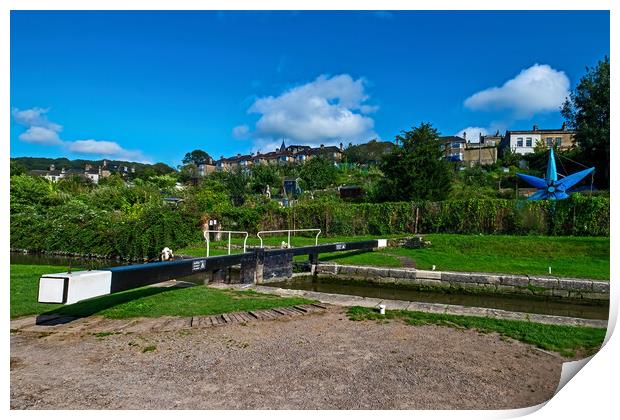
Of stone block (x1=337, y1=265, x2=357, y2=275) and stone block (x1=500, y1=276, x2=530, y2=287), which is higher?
stone block (x1=500, y1=276, x2=530, y2=287)

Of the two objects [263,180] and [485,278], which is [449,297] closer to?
[485,278]

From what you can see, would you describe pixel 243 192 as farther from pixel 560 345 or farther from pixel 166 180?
pixel 560 345

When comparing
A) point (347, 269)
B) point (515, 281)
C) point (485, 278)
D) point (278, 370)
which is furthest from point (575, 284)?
point (278, 370)

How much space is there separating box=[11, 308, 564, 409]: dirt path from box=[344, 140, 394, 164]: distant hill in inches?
2582

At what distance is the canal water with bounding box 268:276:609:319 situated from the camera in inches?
326

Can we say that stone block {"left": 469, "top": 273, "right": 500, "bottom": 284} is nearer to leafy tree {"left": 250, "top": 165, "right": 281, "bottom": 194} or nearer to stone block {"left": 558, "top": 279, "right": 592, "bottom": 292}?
stone block {"left": 558, "top": 279, "right": 592, "bottom": 292}

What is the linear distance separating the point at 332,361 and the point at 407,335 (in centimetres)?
141

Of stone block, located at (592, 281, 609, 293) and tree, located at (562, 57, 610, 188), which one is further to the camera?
tree, located at (562, 57, 610, 188)

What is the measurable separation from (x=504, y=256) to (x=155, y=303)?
1143 centimetres

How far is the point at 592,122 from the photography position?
73.9ft

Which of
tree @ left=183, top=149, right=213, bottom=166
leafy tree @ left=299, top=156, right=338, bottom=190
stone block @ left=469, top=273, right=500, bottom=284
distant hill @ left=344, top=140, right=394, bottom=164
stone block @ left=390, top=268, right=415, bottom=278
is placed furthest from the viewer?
tree @ left=183, top=149, right=213, bottom=166

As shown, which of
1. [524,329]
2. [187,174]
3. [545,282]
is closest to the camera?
[524,329]

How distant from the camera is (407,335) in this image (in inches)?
181

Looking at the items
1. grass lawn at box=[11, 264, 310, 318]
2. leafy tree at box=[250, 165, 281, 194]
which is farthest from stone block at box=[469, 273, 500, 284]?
leafy tree at box=[250, 165, 281, 194]
